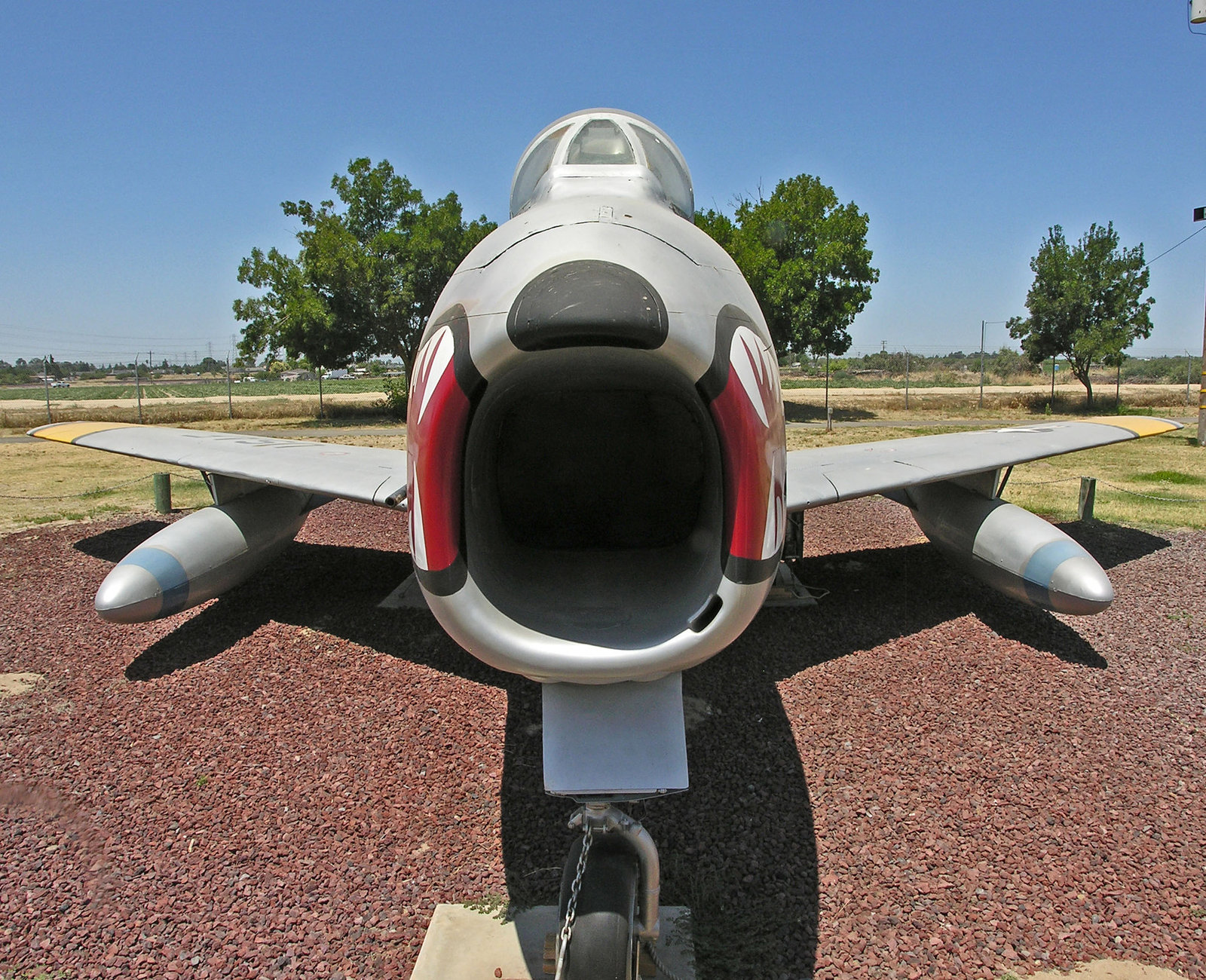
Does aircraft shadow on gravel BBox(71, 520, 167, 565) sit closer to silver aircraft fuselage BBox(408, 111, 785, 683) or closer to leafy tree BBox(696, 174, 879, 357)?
silver aircraft fuselage BBox(408, 111, 785, 683)

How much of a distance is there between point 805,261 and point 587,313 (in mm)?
25982

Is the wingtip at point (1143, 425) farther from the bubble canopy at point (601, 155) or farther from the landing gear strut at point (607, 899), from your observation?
the landing gear strut at point (607, 899)

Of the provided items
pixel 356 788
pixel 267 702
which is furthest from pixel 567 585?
pixel 267 702

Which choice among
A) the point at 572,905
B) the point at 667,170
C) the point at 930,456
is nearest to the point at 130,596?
the point at 572,905

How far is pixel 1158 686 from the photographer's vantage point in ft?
16.9

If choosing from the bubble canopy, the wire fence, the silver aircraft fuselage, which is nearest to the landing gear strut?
the silver aircraft fuselage

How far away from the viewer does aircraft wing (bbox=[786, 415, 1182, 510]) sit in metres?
5.90

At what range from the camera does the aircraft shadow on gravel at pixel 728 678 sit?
327 centimetres

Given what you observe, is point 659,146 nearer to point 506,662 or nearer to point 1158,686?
point 506,662

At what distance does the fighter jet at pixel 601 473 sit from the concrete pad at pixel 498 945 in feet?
0.70

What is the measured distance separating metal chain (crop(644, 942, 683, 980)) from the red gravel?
171 mm

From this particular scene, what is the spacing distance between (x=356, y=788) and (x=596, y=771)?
2.00m

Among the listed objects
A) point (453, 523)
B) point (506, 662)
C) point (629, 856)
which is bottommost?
point (629, 856)

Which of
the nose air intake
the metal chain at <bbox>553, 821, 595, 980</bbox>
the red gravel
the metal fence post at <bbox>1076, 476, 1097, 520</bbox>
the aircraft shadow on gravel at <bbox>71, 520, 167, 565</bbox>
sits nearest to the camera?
the nose air intake
